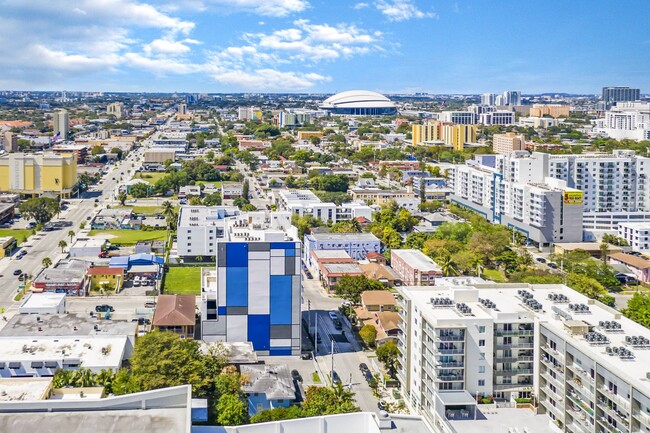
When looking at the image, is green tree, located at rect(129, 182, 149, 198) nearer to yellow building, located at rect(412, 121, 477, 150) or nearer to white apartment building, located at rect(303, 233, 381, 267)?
white apartment building, located at rect(303, 233, 381, 267)

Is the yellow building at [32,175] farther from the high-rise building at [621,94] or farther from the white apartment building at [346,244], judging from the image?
the high-rise building at [621,94]

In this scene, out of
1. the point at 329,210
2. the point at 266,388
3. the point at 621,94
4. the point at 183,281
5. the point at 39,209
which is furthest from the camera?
the point at 621,94

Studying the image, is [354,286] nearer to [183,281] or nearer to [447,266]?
[447,266]

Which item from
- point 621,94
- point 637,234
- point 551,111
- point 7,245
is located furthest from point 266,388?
point 621,94

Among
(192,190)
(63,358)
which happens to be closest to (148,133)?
(192,190)

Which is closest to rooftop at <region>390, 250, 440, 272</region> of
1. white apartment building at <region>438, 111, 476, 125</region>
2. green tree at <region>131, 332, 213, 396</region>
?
green tree at <region>131, 332, 213, 396</region>

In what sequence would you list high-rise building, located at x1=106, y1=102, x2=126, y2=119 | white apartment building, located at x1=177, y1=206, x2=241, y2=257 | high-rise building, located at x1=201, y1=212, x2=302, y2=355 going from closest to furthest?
high-rise building, located at x1=201, y1=212, x2=302, y2=355 → white apartment building, located at x1=177, y1=206, x2=241, y2=257 → high-rise building, located at x1=106, y1=102, x2=126, y2=119
